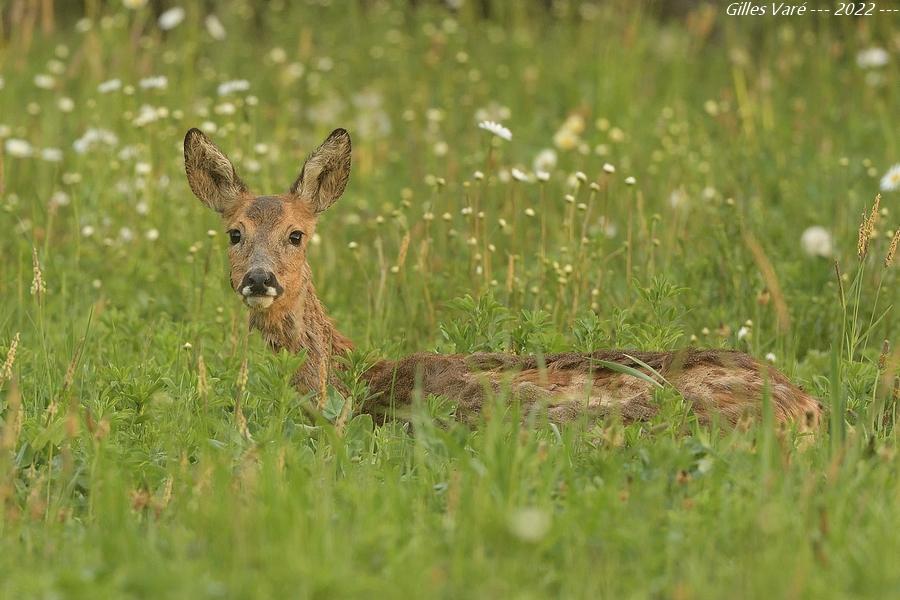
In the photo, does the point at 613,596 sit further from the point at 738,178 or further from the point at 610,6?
the point at 610,6

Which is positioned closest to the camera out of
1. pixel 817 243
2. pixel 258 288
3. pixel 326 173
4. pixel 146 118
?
pixel 258 288

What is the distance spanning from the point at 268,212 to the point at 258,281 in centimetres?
48

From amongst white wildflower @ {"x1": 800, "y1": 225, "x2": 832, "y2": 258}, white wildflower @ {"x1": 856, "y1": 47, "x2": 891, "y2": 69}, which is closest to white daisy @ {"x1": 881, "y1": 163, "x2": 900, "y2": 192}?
white wildflower @ {"x1": 800, "y1": 225, "x2": 832, "y2": 258}

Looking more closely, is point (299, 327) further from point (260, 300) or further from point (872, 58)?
point (872, 58)

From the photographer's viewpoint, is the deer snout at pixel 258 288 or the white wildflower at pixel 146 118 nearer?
the deer snout at pixel 258 288

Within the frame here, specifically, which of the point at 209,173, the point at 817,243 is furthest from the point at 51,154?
the point at 817,243

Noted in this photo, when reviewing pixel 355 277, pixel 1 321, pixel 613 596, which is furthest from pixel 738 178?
pixel 613 596

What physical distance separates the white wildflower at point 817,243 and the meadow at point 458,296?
0.04ft

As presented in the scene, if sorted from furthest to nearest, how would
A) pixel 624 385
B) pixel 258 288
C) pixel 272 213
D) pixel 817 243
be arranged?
1. pixel 817 243
2. pixel 272 213
3. pixel 258 288
4. pixel 624 385

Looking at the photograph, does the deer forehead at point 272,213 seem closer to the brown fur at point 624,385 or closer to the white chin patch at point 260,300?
the white chin patch at point 260,300

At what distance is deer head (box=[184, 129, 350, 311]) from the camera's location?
553cm

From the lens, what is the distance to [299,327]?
559 cm

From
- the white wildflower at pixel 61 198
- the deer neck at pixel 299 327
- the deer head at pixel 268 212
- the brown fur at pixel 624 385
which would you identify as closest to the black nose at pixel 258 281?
the deer head at pixel 268 212

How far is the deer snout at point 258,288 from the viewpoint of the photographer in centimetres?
541
